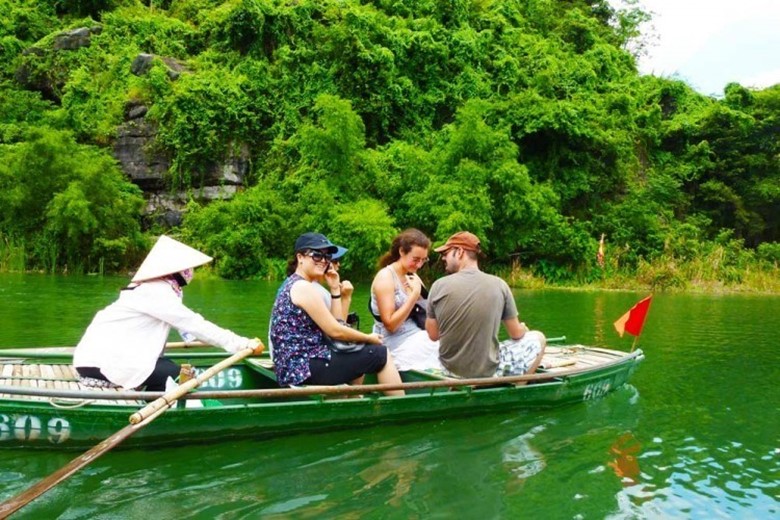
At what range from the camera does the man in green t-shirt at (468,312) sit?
5176 mm

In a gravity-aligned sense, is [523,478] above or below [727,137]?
below

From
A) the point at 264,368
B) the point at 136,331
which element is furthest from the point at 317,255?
the point at 264,368

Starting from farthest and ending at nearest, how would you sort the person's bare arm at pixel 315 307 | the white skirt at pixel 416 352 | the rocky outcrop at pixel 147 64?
1. the rocky outcrop at pixel 147 64
2. the white skirt at pixel 416 352
3. the person's bare arm at pixel 315 307

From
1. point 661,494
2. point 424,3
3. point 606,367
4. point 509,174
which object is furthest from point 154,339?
point 424,3

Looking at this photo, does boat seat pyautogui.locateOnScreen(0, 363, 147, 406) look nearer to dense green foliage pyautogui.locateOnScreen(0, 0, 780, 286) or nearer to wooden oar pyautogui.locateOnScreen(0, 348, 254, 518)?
wooden oar pyautogui.locateOnScreen(0, 348, 254, 518)

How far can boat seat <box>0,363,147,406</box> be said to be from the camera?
4352mm

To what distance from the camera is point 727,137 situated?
88.1 feet

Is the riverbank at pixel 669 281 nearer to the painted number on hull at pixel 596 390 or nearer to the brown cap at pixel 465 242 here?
the painted number on hull at pixel 596 390

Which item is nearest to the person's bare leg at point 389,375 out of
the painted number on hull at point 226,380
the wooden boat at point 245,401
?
the wooden boat at point 245,401

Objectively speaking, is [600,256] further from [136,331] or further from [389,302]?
[136,331]

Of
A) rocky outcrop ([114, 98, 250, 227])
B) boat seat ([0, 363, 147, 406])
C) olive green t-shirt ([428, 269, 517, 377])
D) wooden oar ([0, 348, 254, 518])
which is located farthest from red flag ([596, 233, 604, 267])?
wooden oar ([0, 348, 254, 518])

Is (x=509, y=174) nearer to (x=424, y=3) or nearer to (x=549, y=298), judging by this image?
(x=549, y=298)

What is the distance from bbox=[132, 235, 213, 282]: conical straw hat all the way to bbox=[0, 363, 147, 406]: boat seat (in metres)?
0.74

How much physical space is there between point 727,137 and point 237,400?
26.4 meters
